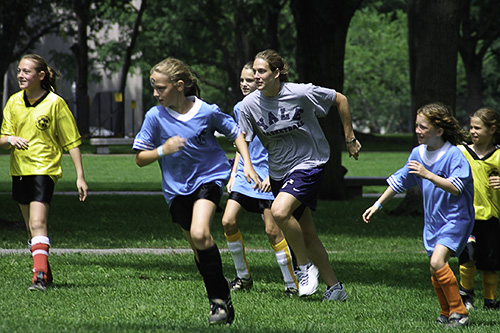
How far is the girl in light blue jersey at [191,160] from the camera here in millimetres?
5758

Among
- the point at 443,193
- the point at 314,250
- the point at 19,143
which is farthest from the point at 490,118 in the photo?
the point at 19,143

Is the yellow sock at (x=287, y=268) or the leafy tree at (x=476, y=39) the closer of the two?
the yellow sock at (x=287, y=268)

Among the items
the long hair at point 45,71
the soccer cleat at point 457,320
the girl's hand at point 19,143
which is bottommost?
the soccer cleat at point 457,320

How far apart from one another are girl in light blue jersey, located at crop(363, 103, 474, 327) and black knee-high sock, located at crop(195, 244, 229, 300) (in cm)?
116

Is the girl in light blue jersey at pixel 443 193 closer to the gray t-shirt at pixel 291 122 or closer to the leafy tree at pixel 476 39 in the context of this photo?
the gray t-shirt at pixel 291 122

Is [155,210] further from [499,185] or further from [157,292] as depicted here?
[499,185]

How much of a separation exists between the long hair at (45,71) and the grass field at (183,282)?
172 centimetres

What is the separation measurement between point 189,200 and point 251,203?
2034 millimetres

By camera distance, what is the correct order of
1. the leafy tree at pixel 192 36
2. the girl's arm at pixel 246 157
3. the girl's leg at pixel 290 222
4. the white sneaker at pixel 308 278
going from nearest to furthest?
→ 1. the girl's arm at pixel 246 157
2. the girl's leg at pixel 290 222
3. the white sneaker at pixel 308 278
4. the leafy tree at pixel 192 36

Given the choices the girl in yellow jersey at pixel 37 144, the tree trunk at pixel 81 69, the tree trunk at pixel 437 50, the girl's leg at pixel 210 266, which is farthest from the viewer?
the tree trunk at pixel 81 69

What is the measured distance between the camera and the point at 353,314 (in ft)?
21.6

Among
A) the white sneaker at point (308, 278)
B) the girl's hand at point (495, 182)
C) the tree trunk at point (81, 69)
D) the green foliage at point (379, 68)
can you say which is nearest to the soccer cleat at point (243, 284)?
the white sneaker at point (308, 278)

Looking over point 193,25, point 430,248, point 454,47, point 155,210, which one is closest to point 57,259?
point 430,248

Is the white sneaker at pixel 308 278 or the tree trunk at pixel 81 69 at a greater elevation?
the white sneaker at pixel 308 278
